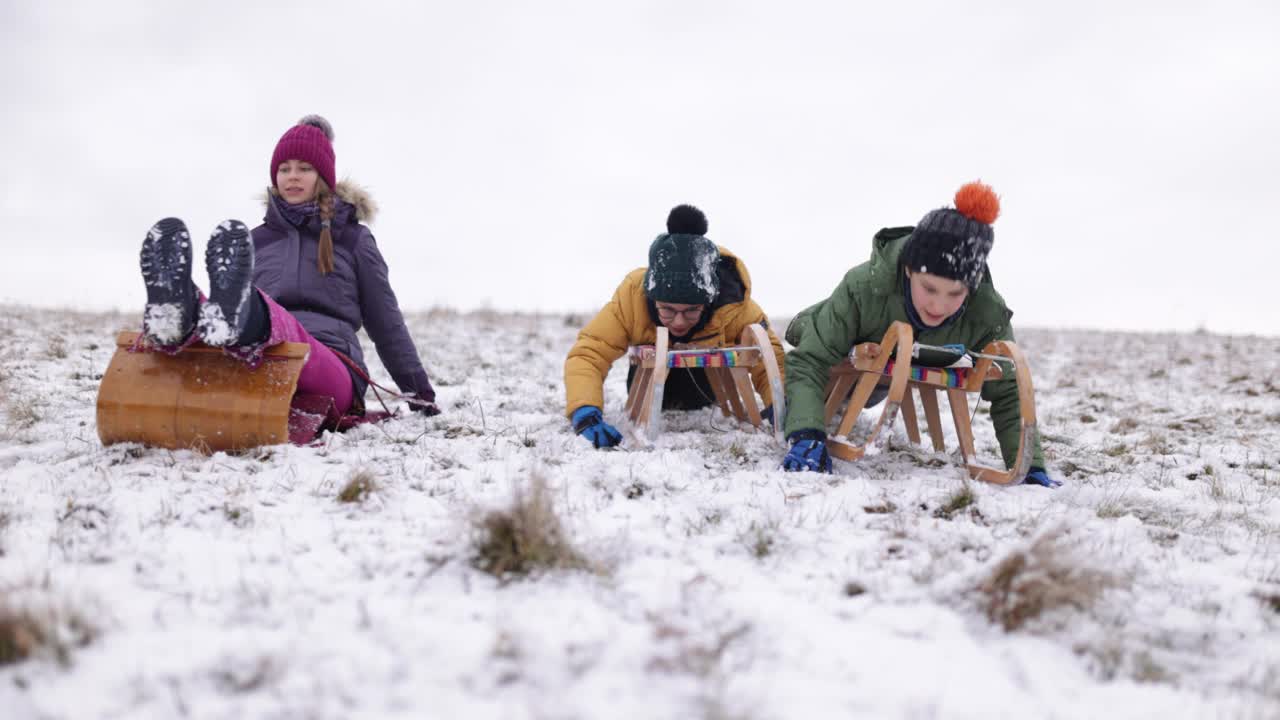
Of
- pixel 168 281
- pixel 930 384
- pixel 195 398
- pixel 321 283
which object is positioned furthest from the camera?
pixel 321 283

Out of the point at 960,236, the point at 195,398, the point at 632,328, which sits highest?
the point at 960,236

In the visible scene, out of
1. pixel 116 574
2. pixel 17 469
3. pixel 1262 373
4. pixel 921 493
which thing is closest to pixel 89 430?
pixel 17 469

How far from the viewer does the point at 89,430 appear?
3857mm

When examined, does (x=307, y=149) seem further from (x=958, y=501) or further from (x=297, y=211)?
(x=958, y=501)

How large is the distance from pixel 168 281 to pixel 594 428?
1.99 m

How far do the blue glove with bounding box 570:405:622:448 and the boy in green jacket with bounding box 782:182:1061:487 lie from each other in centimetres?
87

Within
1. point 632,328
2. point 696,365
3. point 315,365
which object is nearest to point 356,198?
point 315,365

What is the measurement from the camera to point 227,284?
312 centimetres

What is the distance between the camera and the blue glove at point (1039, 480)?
12.0 ft

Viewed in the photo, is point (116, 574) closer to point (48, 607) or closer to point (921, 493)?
point (48, 607)

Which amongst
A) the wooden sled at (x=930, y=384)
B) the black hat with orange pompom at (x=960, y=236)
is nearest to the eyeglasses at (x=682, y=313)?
the wooden sled at (x=930, y=384)

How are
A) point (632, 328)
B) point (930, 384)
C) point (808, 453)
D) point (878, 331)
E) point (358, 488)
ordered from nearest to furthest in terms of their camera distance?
point (358, 488) < point (808, 453) < point (930, 384) < point (878, 331) < point (632, 328)

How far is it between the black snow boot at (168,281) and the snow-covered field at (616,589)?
560mm

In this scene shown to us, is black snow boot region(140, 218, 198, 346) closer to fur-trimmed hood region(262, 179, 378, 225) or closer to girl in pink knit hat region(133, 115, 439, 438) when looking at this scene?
girl in pink knit hat region(133, 115, 439, 438)
